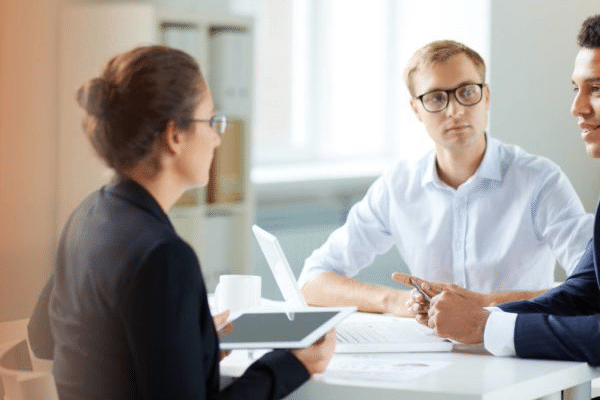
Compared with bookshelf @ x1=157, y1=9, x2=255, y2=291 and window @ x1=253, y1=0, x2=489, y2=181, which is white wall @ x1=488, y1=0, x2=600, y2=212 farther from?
bookshelf @ x1=157, y1=9, x2=255, y2=291

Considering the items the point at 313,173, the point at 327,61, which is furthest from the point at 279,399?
the point at 327,61

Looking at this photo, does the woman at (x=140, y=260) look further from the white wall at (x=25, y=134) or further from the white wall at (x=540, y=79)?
the white wall at (x=540, y=79)

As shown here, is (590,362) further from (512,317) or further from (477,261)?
(477,261)

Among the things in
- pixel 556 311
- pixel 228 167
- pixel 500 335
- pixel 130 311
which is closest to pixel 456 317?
pixel 500 335

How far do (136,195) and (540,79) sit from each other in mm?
3038

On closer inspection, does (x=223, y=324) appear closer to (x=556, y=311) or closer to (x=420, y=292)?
(x=420, y=292)

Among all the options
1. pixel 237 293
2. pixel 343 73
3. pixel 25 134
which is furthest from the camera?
pixel 343 73

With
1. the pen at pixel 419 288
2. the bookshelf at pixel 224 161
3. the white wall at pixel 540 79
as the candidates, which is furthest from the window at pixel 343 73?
the pen at pixel 419 288

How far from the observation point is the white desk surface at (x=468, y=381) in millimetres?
1494

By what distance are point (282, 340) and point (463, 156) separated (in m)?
1.10

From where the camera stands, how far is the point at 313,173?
158 inches

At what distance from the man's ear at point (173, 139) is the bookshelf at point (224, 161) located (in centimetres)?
175

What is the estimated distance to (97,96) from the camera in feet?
4.45

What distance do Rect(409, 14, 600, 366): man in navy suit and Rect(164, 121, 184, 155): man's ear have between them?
2.16ft
